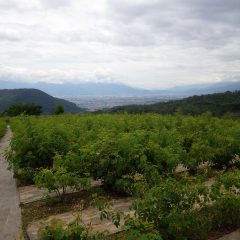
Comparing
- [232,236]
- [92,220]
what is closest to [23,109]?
[92,220]

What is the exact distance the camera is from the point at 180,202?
17.5ft

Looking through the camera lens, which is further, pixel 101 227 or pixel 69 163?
pixel 69 163

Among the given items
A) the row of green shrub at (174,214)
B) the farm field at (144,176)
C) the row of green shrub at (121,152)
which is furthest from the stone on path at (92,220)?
the row of green shrub at (174,214)

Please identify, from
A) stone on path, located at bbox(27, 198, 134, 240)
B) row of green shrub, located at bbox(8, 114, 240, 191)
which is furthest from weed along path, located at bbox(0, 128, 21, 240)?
row of green shrub, located at bbox(8, 114, 240, 191)

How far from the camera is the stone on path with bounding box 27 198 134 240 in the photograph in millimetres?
6123

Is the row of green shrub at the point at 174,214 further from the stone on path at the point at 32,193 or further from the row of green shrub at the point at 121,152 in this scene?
the stone on path at the point at 32,193

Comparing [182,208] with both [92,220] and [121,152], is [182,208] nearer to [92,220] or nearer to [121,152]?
[92,220]

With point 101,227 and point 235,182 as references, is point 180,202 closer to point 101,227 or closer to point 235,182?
point 235,182

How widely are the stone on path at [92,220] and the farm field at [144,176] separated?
25cm

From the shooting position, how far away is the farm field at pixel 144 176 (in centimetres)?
504

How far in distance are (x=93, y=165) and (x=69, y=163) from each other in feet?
1.62

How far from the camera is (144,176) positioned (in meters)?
7.22

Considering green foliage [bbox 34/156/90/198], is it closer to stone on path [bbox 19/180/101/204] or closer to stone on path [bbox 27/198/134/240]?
stone on path [bbox 27/198/134/240]

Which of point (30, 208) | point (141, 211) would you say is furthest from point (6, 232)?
point (141, 211)
